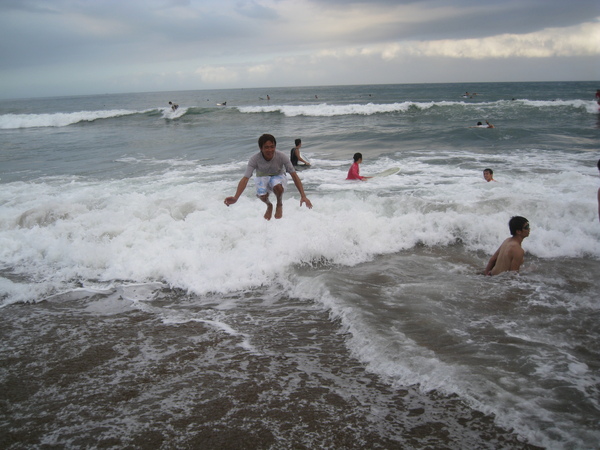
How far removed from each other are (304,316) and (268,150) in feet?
8.85

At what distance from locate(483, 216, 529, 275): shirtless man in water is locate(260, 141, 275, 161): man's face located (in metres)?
3.47

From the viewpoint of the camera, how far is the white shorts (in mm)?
6628

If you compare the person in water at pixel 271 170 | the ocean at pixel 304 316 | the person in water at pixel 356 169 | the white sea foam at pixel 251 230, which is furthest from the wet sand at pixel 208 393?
the person in water at pixel 356 169

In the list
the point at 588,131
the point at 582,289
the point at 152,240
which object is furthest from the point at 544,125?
the point at 152,240

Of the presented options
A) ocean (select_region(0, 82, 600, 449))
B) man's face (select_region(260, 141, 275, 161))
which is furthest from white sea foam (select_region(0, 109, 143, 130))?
man's face (select_region(260, 141, 275, 161))

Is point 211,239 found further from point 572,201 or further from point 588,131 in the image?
point 588,131

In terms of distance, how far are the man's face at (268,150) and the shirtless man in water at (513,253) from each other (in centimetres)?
347

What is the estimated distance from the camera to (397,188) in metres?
10.5

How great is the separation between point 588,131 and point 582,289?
18589mm

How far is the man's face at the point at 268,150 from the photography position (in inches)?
242

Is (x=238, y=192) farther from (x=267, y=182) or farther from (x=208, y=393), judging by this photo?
(x=208, y=393)

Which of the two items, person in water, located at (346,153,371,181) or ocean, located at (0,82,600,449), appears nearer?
ocean, located at (0,82,600,449)

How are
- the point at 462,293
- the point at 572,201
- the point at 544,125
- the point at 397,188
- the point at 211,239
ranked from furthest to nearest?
the point at 544,125, the point at 397,188, the point at 572,201, the point at 211,239, the point at 462,293

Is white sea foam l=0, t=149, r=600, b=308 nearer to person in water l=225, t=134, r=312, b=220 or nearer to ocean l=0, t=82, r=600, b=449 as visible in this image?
ocean l=0, t=82, r=600, b=449
